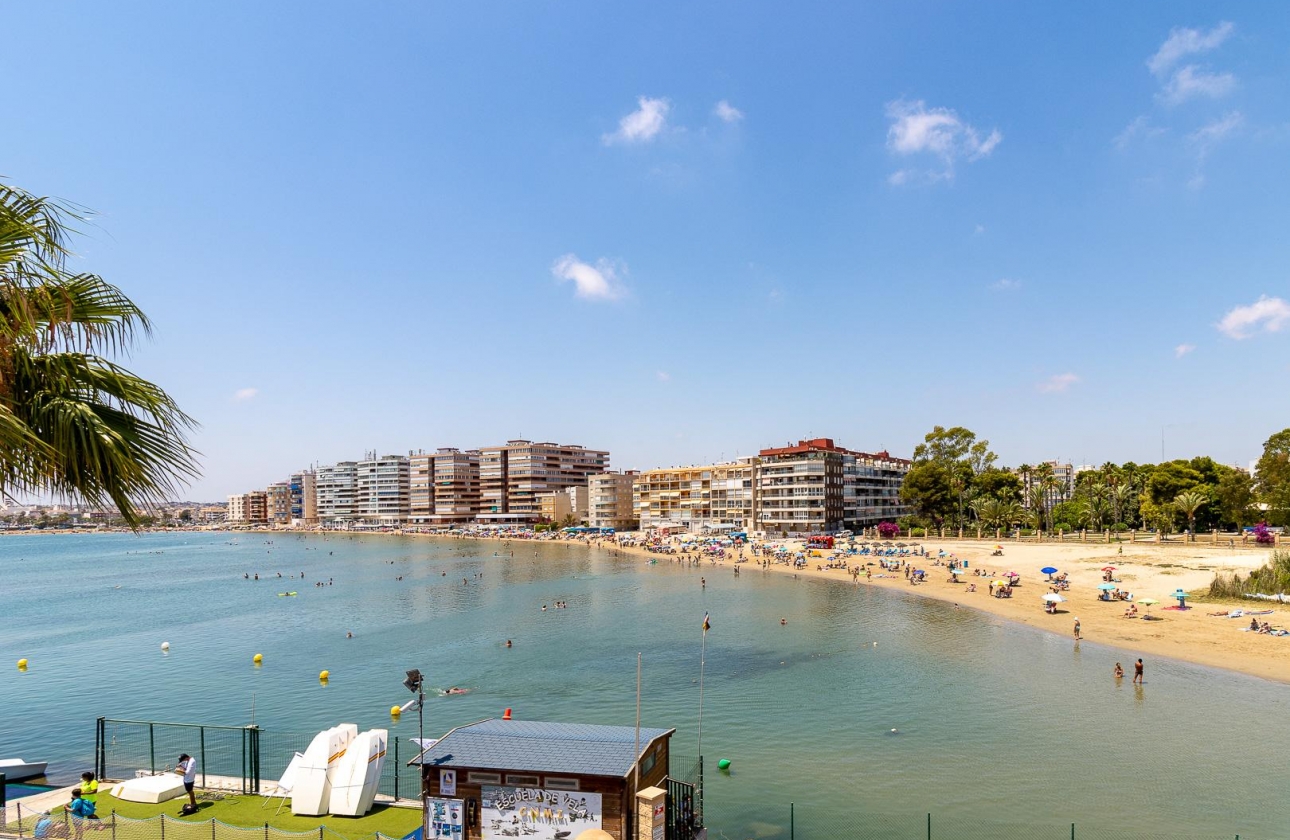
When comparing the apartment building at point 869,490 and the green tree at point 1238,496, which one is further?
the apartment building at point 869,490

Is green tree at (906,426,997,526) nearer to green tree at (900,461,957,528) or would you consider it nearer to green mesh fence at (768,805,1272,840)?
green tree at (900,461,957,528)

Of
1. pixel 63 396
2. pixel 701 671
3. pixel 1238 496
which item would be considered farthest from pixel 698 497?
pixel 63 396

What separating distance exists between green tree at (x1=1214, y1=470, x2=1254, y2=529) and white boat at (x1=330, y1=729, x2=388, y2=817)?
110 meters

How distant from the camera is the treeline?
311 ft

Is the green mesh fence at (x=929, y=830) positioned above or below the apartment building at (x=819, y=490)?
below

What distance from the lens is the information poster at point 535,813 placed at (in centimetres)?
1502

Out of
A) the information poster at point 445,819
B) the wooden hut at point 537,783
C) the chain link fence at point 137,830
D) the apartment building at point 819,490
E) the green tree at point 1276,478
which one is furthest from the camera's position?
the apartment building at point 819,490

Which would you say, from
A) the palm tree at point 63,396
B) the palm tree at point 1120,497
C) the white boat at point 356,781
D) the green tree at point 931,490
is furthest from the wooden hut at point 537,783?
the palm tree at point 1120,497

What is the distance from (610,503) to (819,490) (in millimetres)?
66137

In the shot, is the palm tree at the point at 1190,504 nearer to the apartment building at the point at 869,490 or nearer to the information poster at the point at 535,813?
the apartment building at the point at 869,490

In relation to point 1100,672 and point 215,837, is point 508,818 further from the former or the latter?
point 1100,672

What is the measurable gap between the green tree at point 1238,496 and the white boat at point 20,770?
4596 inches

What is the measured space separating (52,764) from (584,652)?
26.2 m

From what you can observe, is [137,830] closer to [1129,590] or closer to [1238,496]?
[1129,590]
